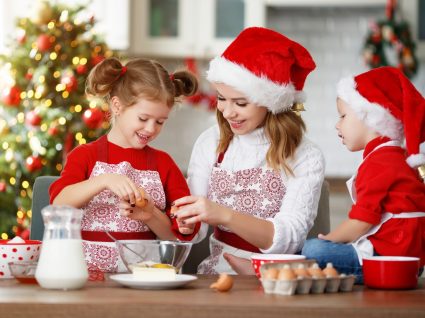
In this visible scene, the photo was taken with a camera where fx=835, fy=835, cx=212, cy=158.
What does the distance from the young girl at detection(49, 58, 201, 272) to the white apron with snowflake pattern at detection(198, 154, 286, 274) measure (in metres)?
0.14

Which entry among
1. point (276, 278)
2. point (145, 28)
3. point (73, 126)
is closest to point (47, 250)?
point (276, 278)

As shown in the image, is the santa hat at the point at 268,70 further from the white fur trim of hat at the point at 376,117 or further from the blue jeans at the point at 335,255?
the blue jeans at the point at 335,255

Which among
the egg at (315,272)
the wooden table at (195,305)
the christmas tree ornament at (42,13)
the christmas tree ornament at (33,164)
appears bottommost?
the christmas tree ornament at (33,164)

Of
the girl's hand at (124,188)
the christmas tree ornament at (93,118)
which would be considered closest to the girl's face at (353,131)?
the girl's hand at (124,188)

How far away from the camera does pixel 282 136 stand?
2.59 m

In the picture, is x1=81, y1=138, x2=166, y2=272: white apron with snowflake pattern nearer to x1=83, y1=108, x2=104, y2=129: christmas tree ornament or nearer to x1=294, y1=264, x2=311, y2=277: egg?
x1=294, y1=264, x2=311, y2=277: egg

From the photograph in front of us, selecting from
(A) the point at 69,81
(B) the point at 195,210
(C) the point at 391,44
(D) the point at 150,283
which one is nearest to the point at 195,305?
(D) the point at 150,283

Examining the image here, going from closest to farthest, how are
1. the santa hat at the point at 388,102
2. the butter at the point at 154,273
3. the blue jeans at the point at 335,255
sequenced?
the butter at the point at 154,273, the blue jeans at the point at 335,255, the santa hat at the point at 388,102

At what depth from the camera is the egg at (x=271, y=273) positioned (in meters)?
1.67

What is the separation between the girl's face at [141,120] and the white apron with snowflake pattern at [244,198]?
27 cm

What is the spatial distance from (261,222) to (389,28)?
3.29 metres

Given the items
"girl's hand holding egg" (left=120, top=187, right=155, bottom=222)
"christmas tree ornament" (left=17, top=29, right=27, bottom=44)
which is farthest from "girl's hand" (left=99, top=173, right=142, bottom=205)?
"christmas tree ornament" (left=17, top=29, right=27, bottom=44)

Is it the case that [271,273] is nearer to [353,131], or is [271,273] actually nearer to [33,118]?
[353,131]

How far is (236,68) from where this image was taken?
255cm
